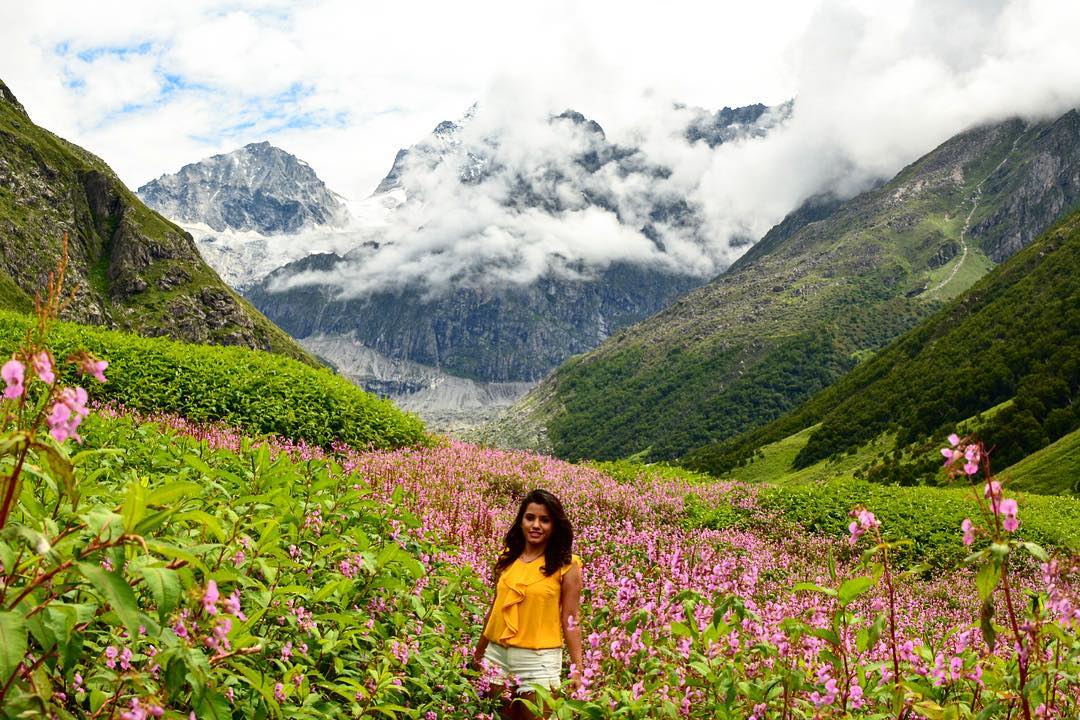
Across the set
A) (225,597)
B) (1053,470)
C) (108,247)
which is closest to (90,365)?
(225,597)

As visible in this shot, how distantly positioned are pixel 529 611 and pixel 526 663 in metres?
0.44

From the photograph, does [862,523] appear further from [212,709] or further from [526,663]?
[526,663]

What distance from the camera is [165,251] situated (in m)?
155

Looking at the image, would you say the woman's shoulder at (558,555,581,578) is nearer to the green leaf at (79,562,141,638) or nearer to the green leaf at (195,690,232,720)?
the green leaf at (195,690,232,720)

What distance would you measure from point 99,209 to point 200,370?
542ft

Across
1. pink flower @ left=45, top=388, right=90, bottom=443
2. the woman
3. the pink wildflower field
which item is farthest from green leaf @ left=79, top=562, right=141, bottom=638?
the woman

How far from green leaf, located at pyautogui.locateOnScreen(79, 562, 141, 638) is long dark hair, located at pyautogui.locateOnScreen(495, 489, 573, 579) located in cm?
507

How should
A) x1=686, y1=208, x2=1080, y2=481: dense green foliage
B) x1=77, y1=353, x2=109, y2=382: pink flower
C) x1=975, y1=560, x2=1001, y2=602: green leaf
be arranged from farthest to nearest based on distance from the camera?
x1=686, y1=208, x2=1080, y2=481: dense green foliage
x1=975, y1=560, x2=1001, y2=602: green leaf
x1=77, y1=353, x2=109, y2=382: pink flower

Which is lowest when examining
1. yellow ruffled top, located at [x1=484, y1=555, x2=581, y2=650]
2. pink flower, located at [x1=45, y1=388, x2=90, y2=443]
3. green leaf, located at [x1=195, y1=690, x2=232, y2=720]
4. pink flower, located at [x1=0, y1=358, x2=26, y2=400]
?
green leaf, located at [x1=195, y1=690, x2=232, y2=720]

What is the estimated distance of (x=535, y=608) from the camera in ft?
21.9

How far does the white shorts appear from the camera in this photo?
20.9 ft

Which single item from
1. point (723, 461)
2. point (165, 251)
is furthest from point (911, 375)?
point (165, 251)

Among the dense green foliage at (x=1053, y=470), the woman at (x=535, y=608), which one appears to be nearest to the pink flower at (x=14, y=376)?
the woman at (x=535, y=608)

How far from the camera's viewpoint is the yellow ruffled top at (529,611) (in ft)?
21.4
